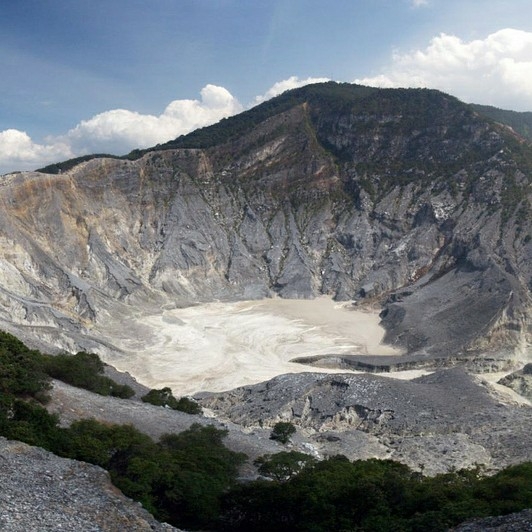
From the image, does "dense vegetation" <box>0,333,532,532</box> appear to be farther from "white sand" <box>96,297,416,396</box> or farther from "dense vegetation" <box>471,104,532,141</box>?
"dense vegetation" <box>471,104,532,141</box>

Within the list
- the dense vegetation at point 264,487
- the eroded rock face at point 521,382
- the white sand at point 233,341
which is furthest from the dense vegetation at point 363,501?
the white sand at point 233,341

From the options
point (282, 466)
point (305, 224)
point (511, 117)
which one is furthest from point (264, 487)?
point (511, 117)

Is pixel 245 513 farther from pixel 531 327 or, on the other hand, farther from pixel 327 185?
pixel 327 185

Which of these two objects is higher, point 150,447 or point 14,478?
point 14,478

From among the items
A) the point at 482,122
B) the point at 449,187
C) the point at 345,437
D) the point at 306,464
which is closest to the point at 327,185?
the point at 449,187

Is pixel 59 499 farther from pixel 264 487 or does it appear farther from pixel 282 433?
pixel 282 433

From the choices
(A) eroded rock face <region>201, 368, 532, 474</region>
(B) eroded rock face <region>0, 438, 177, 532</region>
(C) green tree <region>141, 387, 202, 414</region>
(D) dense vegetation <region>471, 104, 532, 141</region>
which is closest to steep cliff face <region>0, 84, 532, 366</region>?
(A) eroded rock face <region>201, 368, 532, 474</region>
